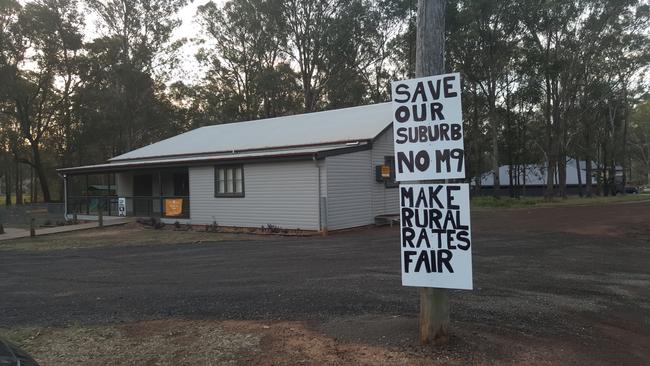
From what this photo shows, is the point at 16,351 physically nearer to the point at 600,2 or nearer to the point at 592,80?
the point at 600,2

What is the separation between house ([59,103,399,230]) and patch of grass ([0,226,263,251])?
5.59 ft

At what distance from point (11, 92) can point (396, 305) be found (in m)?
43.0

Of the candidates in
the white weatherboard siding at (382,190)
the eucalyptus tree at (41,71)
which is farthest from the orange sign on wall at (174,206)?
the eucalyptus tree at (41,71)

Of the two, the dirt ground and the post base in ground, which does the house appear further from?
the post base in ground

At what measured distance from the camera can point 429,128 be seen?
15.7 feet

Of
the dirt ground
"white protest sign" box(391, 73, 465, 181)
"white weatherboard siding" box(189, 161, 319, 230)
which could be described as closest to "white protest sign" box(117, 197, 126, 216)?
"white weatherboard siding" box(189, 161, 319, 230)

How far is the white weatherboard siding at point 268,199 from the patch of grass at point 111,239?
4.55 ft

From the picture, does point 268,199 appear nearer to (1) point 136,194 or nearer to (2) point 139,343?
(2) point 139,343

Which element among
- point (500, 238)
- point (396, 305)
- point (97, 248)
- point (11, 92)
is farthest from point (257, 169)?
point (11, 92)

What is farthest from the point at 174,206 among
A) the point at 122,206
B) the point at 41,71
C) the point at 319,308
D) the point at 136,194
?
the point at 41,71

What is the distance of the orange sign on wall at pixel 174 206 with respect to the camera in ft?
70.9

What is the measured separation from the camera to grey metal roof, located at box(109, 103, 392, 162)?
20734 millimetres

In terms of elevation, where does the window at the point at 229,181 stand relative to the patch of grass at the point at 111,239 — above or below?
above

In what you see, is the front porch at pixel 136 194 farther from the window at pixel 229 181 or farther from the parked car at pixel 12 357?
the parked car at pixel 12 357
